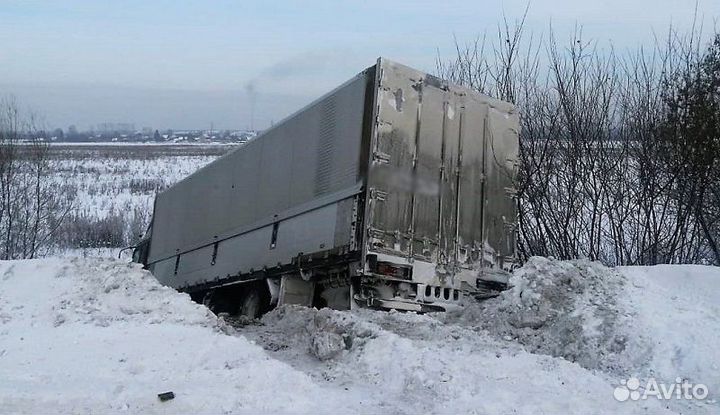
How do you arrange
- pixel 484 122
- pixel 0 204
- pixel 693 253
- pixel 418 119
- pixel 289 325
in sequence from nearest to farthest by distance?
pixel 289 325 → pixel 418 119 → pixel 484 122 → pixel 693 253 → pixel 0 204

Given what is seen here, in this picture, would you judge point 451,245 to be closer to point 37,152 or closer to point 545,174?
point 545,174

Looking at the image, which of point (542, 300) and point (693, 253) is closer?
point (542, 300)

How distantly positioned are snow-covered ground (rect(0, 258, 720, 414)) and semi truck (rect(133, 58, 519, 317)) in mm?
806

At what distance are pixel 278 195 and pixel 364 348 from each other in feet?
16.4

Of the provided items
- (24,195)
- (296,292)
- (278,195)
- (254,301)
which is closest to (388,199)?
(296,292)

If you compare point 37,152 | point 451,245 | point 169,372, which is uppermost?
point 37,152

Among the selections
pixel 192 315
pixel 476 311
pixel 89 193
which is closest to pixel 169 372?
pixel 192 315

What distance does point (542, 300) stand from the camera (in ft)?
22.2

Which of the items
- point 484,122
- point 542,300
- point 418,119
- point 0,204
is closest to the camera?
point 542,300

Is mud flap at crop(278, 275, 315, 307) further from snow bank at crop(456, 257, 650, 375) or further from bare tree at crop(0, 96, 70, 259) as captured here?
bare tree at crop(0, 96, 70, 259)

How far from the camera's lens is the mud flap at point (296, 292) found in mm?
9305

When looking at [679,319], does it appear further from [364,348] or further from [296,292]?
[296,292]

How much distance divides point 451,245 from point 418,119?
5.55 ft
